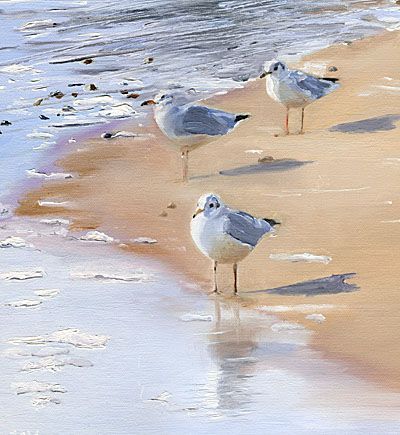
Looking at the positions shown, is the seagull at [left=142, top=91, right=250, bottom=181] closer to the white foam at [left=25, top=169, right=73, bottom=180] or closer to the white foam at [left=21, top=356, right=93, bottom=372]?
the white foam at [left=25, top=169, right=73, bottom=180]

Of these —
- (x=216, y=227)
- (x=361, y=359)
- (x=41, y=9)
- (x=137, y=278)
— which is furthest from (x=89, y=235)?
(x=41, y=9)

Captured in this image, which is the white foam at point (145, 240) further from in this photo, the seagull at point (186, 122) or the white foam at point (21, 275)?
the seagull at point (186, 122)

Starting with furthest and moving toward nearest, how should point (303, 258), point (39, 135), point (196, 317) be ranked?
point (39, 135) < point (303, 258) < point (196, 317)

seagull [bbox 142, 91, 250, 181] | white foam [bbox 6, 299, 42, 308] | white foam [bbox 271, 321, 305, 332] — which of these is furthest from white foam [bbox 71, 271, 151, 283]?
seagull [bbox 142, 91, 250, 181]

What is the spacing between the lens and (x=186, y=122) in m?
6.87

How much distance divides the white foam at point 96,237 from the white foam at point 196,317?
42.8 inches

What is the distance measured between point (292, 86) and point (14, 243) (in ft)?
8.92

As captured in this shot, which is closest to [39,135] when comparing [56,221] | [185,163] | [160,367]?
[185,163]

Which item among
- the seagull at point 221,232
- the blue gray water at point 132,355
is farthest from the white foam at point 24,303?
the seagull at point 221,232

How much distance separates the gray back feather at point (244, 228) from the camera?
496 cm

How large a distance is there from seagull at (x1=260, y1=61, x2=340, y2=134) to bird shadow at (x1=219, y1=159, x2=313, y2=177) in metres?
0.75

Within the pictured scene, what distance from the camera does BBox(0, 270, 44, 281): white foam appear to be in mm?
5320

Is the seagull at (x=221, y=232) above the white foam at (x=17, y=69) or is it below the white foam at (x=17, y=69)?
below

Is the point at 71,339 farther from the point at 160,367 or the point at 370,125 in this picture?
the point at 370,125
